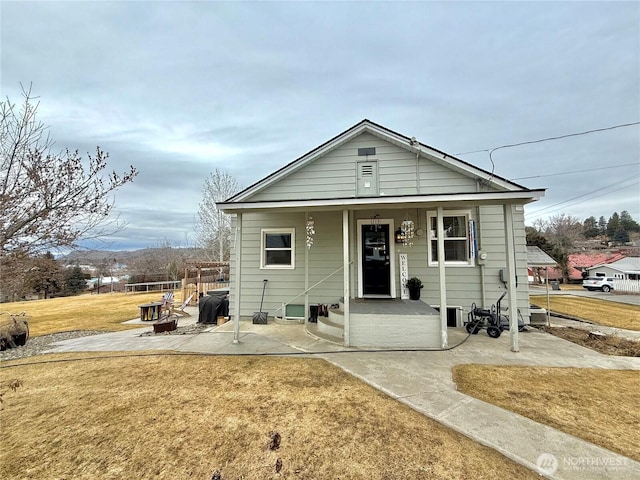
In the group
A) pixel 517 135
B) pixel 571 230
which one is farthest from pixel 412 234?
pixel 571 230

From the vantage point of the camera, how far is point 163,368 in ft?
14.9

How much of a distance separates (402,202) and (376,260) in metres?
2.67

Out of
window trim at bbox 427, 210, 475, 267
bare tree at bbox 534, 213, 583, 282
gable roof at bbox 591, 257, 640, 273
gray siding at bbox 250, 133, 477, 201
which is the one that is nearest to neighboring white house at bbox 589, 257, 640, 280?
gable roof at bbox 591, 257, 640, 273

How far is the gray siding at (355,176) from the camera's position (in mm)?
7283

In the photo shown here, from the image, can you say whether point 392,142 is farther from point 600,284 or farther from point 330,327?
point 600,284

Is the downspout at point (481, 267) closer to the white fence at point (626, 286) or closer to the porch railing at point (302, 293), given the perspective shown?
the porch railing at point (302, 293)

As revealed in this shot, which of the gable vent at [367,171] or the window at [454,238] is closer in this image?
the window at [454,238]

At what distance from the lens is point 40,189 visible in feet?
8.75

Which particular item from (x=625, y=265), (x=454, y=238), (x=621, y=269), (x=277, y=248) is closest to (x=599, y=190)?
(x=625, y=265)

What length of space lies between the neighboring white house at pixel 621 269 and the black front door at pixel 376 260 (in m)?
36.9

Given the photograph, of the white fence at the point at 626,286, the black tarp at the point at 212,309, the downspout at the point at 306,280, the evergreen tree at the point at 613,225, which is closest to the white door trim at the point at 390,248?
the downspout at the point at 306,280

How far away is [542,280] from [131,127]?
42.7m

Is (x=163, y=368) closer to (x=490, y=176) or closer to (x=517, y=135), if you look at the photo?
(x=490, y=176)

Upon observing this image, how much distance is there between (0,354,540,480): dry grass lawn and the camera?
227 cm
